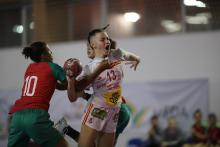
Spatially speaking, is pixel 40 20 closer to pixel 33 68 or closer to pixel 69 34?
pixel 69 34

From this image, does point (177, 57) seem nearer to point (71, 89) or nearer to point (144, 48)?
point (144, 48)

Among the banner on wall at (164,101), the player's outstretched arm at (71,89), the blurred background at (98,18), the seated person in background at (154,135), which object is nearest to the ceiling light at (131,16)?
the blurred background at (98,18)

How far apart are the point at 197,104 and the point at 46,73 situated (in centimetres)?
445

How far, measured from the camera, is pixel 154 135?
7.30m

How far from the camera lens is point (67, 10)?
8.34 metres

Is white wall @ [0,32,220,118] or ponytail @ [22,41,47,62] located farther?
white wall @ [0,32,220,118]

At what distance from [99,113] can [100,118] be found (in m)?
0.04

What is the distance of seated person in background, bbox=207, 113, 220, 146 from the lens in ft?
22.9

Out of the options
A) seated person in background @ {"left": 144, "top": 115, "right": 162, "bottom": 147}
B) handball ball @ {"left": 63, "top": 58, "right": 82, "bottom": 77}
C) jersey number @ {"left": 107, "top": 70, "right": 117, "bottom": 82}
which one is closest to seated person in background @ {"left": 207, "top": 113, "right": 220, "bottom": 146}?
seated person in background @ {"left": 144, "top": 115, "right": 162, "bottom": 147}

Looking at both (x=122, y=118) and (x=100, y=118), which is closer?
(x=100, y=118)

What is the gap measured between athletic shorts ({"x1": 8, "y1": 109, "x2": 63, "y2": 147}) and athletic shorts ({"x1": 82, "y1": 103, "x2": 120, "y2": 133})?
Answer: 23 centimetres

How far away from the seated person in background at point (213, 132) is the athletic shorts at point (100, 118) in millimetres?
4081

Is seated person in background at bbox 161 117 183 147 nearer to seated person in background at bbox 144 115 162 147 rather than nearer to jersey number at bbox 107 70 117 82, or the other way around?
seated person in background at bbox 144 115 162 147

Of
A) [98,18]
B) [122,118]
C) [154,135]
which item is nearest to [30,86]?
[122,118]
